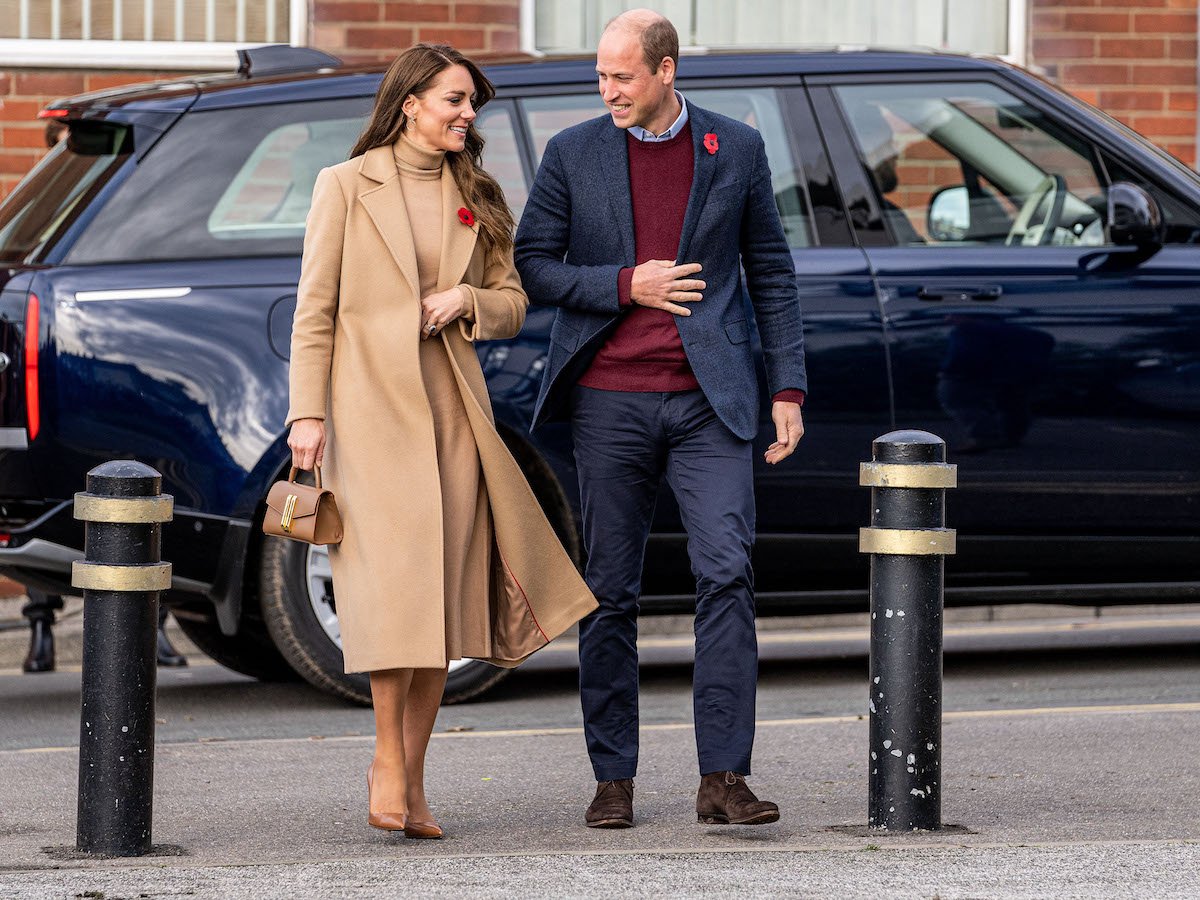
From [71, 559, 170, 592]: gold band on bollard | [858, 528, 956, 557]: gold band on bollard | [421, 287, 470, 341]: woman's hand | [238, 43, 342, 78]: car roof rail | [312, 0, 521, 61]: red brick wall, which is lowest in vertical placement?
[71, 559, 170, 592]: gold band on bollard

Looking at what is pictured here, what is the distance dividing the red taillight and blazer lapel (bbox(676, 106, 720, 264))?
2365 millimetres

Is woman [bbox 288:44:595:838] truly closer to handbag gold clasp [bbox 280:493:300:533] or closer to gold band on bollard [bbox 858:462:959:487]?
handbag gold clasp [bbox 280:493:300:533]

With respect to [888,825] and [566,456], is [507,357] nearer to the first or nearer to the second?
[566,456]

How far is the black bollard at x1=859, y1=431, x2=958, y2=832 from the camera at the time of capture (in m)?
4.54

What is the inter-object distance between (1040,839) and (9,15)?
295 inches

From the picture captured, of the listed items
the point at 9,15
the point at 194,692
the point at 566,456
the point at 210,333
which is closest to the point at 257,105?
the point at 210,333

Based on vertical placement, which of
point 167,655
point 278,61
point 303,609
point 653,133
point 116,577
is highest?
point 278,61

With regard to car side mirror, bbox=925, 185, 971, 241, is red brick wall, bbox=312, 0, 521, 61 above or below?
above

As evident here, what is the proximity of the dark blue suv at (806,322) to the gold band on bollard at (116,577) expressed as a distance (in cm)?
197

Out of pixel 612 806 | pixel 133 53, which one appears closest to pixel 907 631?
pixel 612 806

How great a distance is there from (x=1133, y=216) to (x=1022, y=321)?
46cm

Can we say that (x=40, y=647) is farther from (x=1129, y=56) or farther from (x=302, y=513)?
(x=1129, y=56)

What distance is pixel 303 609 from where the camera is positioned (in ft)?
21.5

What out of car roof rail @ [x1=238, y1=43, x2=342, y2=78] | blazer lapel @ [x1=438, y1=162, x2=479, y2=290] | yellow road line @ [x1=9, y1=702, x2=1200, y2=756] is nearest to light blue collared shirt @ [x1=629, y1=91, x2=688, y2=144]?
blazer lapel @ [x1=438, y1=162, x2=479, y2=290]
